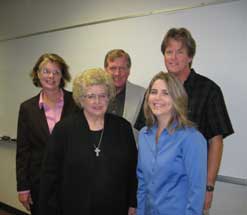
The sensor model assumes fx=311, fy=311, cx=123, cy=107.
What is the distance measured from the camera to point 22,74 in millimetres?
3830

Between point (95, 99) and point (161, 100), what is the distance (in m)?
0.36

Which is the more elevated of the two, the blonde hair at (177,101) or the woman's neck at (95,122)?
the blonde hair at (177,101)

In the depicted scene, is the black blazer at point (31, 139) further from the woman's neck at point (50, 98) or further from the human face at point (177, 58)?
the human face at point (177, 58)

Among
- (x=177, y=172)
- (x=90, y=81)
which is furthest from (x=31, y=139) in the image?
(x=177, y=172)

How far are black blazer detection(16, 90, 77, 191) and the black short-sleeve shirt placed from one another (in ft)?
2.73

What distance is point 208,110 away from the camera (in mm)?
1733

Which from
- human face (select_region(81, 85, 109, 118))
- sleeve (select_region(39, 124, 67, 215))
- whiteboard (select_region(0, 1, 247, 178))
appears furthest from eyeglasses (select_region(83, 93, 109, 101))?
whiteboard (select_region(0, 1, 247, 178))

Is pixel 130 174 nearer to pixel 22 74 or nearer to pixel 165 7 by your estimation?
pixel 165 7

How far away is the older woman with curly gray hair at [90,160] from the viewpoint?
167cm

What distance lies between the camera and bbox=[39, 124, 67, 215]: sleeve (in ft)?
5.62

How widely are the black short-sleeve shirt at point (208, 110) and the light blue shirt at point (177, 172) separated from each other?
0.23 m

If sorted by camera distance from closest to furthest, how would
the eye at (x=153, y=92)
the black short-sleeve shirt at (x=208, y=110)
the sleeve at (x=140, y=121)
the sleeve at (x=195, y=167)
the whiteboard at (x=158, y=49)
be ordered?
the sleeve at (x=195, y=167) → the eye at (x=153, y=92) → the black short-sleeve shirt at (x=208, y=110) → the sleeve at (x=140, y=121) → the whiteboard at (x=158, y=49)

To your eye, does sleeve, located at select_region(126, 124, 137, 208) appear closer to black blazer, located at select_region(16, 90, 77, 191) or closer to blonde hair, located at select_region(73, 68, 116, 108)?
blonde hair, located at select_region(73, 68, 116, 108)

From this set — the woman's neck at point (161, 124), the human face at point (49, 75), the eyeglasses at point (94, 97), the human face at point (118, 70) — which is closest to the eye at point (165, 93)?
the woman's neck at point (161, 124)
